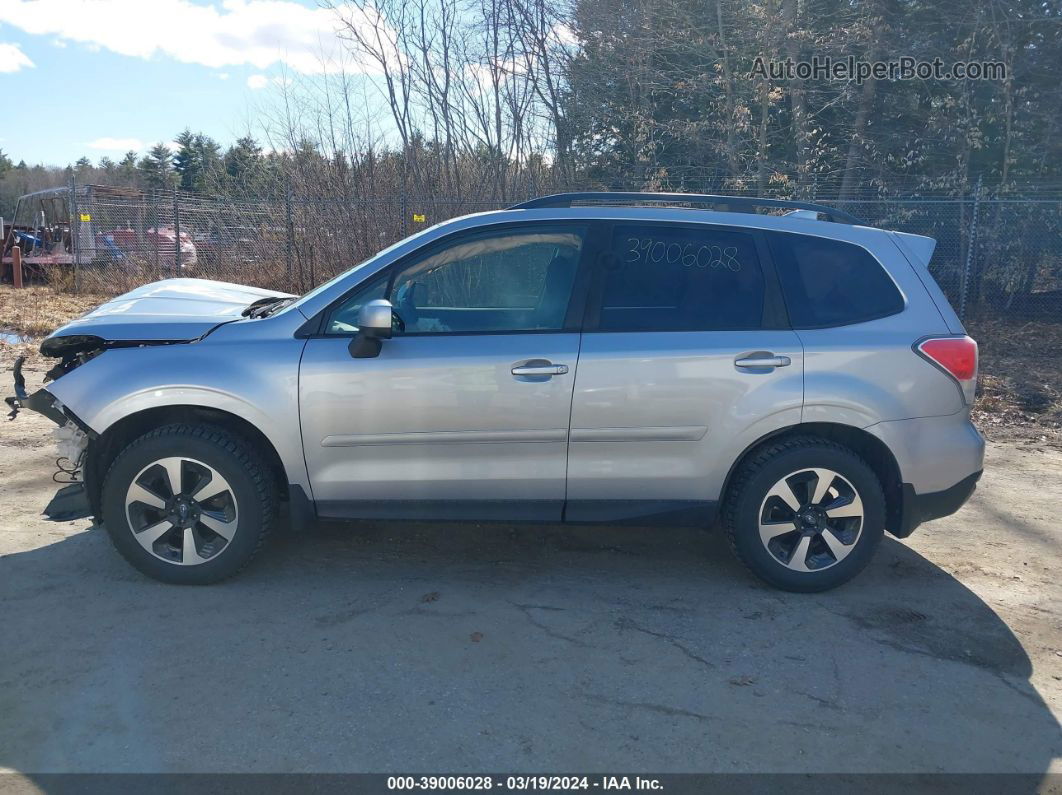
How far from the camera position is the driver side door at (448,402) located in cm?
426

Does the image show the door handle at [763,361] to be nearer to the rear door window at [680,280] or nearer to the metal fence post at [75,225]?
the rear door window at [680,280]

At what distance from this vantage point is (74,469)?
4.73 meters

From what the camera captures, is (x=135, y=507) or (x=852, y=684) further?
(x=135, y=507)

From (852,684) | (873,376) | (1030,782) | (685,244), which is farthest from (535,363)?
(1030,782)

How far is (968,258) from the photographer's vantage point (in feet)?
41.2

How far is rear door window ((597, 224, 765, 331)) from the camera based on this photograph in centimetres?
438

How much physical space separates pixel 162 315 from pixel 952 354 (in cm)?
400

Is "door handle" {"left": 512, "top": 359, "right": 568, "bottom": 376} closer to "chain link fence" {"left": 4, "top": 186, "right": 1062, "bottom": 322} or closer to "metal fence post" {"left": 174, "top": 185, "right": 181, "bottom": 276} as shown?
"chain link fence" {"left": 4, "top": 186, "right": 1062, "bottom": 322}

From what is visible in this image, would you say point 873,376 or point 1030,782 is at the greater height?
point 873,376

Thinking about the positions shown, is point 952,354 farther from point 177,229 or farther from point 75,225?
point 75,225

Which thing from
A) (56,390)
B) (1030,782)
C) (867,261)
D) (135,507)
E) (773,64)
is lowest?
(1030,782)

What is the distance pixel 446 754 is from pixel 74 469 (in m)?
2.83

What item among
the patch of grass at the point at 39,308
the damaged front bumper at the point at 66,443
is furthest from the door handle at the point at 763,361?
the patch of grass at the point at 39,308

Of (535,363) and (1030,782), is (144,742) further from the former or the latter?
(1030,782)
